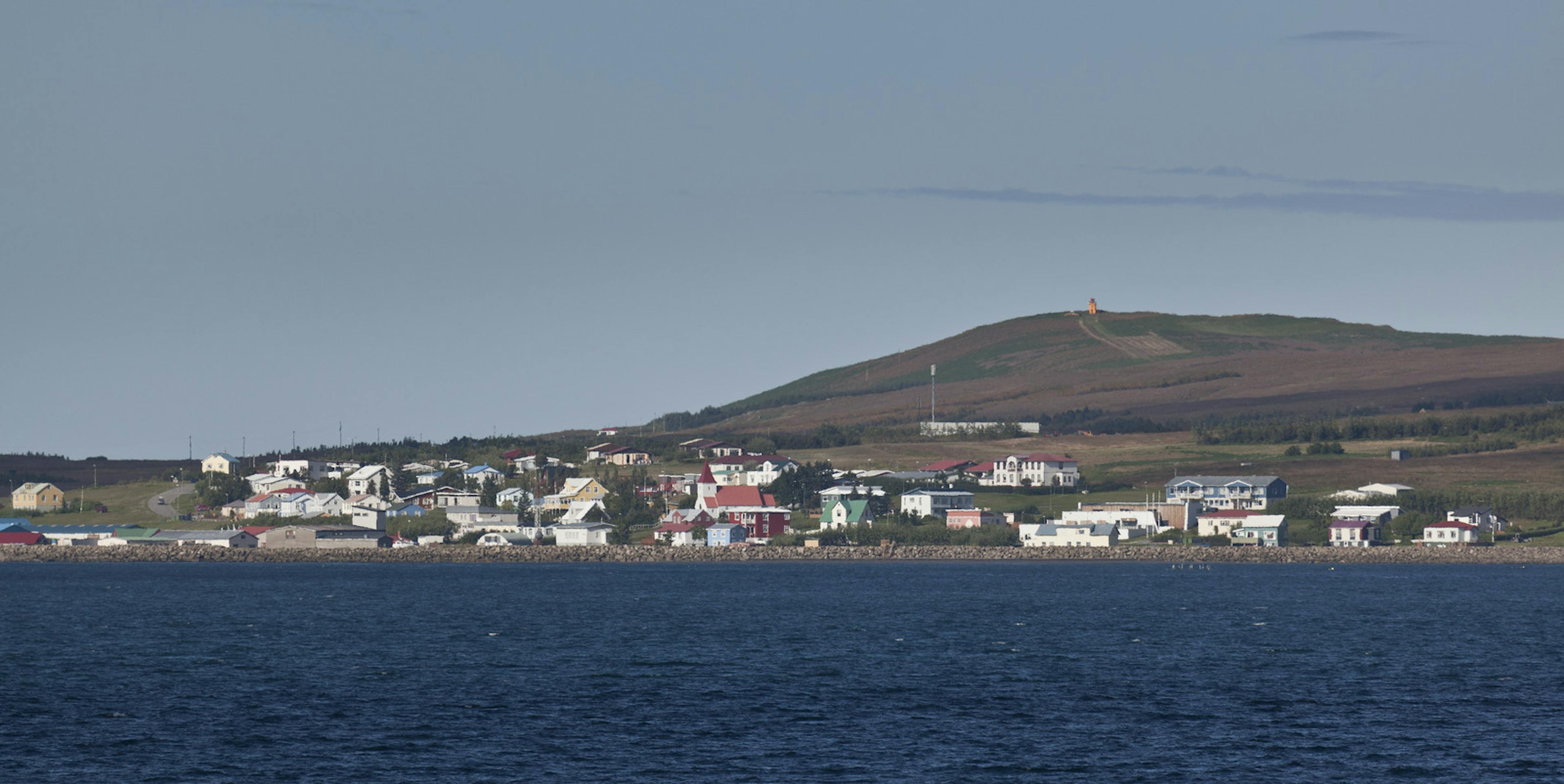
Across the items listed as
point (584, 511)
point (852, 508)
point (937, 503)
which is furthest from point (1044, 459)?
point (584, 511)

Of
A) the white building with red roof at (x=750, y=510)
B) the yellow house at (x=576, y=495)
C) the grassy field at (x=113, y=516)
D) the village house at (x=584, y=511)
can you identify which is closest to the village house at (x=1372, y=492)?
the white building with red roof at (x=750, y=510)

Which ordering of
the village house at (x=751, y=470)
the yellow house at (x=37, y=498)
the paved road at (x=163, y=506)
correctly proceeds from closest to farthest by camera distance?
the paved road at (x=163, y=506)
the village house at (x=751, y=470)
the yellow house at (x=37, y=498)

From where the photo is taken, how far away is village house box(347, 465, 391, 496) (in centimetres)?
19262

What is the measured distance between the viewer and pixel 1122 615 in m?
83.1

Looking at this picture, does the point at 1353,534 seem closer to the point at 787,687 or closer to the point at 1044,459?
the point at 1044,459

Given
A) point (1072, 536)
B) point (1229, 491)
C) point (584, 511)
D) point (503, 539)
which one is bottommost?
point (1072, 536)

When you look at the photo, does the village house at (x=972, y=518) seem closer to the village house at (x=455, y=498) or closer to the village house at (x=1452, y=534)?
the village house at (x=1452, y=534)

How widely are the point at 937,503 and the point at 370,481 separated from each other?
66.8 m

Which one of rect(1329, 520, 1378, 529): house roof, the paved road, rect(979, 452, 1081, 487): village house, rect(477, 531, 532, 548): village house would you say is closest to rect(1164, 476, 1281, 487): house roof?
rect(979, 452, 1081, 487): village house

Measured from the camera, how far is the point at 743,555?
152 metres

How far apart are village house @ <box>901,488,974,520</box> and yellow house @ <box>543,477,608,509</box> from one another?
3448 cm

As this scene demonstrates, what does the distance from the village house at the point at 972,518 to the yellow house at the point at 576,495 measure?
132 ft

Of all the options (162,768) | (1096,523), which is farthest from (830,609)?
(1096,523)

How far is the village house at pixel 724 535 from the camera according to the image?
16012cm
